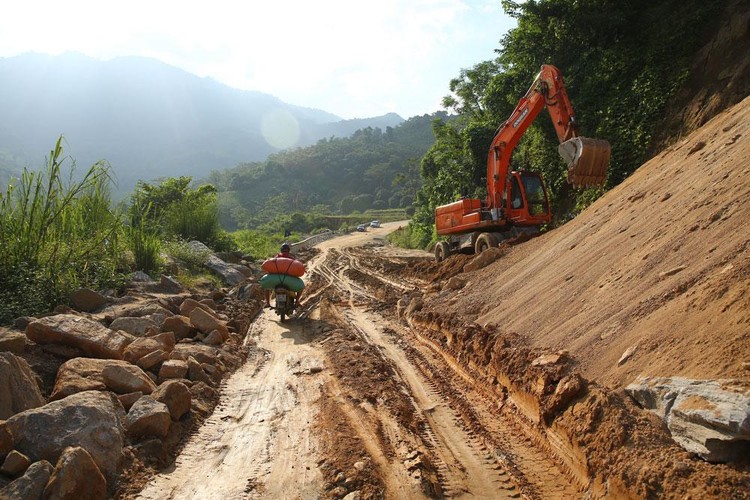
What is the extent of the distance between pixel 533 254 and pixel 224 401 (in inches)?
254

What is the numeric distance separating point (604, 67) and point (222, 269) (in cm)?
1296

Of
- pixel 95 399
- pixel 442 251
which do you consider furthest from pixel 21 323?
pixel 442 251

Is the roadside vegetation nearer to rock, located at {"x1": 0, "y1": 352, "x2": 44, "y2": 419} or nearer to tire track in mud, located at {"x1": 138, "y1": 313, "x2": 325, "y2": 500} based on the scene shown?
rock, located at {"x1": 0, "y1": 352, "x2": 44, "y2": 419}

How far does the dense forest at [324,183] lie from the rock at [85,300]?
63.4 meters

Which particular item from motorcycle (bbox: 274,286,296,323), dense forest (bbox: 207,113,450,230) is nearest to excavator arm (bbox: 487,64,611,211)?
motorcycle (bbox: 274,286,296,323)

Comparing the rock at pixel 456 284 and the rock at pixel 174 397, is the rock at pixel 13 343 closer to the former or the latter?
the rock at pixel 174 397

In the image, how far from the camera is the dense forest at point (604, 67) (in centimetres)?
1248

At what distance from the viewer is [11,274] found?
21.7 ft

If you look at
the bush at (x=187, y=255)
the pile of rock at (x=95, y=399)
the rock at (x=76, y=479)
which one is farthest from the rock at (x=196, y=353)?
the bush at (x=187, y=255)

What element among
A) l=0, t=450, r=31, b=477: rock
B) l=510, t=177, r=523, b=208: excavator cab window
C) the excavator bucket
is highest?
the excavator bucket

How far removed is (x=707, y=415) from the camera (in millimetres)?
2754

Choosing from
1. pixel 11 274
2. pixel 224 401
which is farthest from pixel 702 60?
pixel 11 274

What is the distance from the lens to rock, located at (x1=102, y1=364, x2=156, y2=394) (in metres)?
4.66

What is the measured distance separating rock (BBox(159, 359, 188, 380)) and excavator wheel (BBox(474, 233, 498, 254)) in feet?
31.9
